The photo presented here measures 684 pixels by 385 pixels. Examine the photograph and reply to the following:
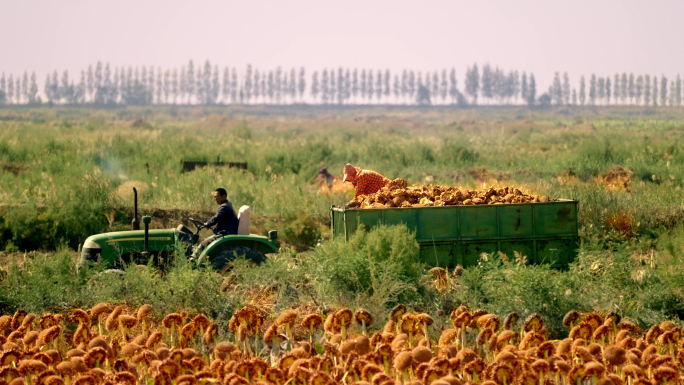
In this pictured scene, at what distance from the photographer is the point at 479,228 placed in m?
12.7

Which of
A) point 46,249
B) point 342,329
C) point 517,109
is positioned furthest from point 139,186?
point 517,109

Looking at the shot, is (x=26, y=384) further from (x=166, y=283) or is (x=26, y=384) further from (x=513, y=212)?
(x=513, y=212)

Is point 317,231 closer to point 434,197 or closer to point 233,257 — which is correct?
point 434,197

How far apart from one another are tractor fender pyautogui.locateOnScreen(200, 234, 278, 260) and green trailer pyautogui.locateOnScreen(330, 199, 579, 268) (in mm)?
1625

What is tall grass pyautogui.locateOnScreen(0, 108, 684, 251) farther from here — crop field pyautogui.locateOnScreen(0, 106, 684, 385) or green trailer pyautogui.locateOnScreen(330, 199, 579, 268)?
green trailer pyautogui.locateOnScreen(330, 199, 579, 268)

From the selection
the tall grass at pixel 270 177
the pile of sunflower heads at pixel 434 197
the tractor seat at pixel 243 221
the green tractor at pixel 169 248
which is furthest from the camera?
the tall grass at pixel 270 177

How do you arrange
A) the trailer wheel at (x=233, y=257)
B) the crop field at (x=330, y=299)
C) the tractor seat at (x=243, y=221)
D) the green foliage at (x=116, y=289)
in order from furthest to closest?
the tractor seat at (x=243, y=221) → the trailer wheel at (x=233, y=257) → the green foliage at (x=116, y=289) → the crop field at (x=330, y=299)

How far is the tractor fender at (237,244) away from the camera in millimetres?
10703

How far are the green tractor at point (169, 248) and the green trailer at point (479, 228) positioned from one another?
186 cm

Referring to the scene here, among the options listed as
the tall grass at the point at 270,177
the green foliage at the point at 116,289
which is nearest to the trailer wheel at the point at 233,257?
the green foliage at the point at 116,289

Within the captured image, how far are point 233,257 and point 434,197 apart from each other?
397 cm

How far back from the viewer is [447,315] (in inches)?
387

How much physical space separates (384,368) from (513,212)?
6717mm

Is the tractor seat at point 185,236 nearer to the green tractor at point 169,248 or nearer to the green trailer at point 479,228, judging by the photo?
the green tractor at point 169,248
